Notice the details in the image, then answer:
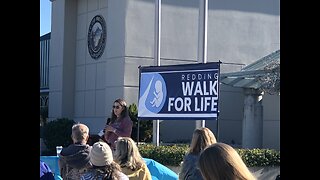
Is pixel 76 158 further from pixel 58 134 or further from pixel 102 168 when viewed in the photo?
pixel 58 134

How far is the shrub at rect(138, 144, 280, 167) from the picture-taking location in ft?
38.3

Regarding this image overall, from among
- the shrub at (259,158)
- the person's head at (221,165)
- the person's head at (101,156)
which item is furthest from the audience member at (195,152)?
the shrub at (259,158)

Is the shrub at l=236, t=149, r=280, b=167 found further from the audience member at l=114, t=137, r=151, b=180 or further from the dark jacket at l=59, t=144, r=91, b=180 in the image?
the dark jacket at l=59, t=144, r=91, b=180

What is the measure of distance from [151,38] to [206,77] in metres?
9.18

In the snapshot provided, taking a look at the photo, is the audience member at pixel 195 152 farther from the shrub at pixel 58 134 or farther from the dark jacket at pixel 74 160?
the shrub at pixel 58 134

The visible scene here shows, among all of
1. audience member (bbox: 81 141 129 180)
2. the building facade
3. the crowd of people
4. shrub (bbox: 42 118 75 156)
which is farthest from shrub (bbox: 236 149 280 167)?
shrub (bbox: 42 118 75 156)

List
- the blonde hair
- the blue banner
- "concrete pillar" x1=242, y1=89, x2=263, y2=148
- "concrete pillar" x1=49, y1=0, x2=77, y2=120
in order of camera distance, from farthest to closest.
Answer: "concrete pillar" x1=49, y1=0, x2=77, y2=120 < "concrete pillar" x1=242, y1=89, x2=263, y2=148 < the blue banner < the blonde hair

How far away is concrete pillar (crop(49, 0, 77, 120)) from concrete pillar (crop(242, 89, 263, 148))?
647 cm

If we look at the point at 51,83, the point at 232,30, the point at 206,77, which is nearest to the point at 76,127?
the point at 206,77

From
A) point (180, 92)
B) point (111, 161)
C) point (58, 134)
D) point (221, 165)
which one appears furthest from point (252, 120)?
point (221, 165)

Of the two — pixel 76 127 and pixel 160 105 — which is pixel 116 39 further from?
pixel 76 127

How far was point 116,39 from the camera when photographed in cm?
1911

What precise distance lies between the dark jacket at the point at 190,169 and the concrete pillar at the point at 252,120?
13.4 meters

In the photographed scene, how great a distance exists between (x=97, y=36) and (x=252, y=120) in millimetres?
5997
